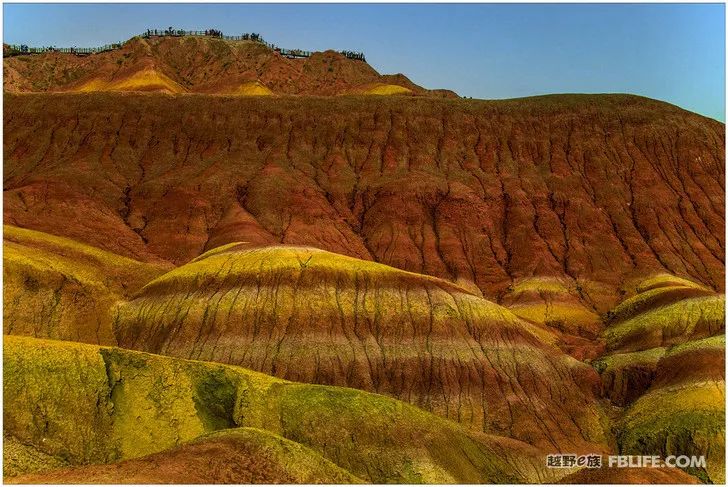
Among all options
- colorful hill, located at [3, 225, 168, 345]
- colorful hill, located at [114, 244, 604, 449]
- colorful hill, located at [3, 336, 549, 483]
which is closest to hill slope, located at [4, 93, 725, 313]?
colorful hill, located at [3, 225, 168, 345]

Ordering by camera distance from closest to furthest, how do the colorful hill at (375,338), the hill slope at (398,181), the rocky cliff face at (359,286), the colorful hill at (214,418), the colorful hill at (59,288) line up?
the colorful hill at (214,418) < the rocky cliff face at (359,286) < the colorful hill at (375,338) < the colorful hill at (59,288) < the hill slope at (398,181)

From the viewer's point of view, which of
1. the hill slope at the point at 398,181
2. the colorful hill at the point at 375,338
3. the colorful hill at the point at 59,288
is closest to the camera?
the colorful hill at the point at 375,338

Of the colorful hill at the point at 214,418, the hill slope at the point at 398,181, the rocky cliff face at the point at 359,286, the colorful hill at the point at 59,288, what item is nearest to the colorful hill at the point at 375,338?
the rocky cliff face at the point at 359,286

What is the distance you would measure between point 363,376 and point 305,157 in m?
69.7

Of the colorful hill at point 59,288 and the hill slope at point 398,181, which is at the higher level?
the hill slope at point 398,181

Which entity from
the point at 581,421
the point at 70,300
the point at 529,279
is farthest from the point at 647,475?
the point at 529,279

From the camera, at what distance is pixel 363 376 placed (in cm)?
8681

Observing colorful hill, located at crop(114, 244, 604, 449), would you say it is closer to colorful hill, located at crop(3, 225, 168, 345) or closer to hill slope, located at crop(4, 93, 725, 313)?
colorful hill, located at crop(3, 225, 168, 345)

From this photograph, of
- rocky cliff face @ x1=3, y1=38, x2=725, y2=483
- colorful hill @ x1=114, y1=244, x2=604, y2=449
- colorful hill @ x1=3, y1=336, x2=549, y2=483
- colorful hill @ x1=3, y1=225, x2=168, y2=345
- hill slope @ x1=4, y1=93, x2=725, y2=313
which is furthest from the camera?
hill slope @ x1=4, y1=93, x2=725, y2=313

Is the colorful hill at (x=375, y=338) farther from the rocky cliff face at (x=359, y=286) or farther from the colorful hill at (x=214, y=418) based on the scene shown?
the colorful hill at (x=214, y=418)

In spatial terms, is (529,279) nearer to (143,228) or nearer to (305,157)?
(305,157)

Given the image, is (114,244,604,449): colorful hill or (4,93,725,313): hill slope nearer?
(114,244,604,449): colorful hill

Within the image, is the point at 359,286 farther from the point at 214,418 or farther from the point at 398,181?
the point at 398,181

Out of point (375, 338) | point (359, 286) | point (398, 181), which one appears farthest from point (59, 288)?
point (398, 181)
